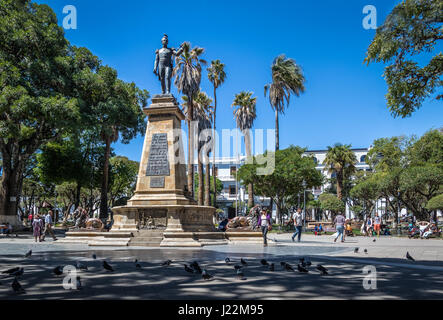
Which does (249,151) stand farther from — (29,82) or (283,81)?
(29,82)

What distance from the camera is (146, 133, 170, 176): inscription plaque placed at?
1506cm

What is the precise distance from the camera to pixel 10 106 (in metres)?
19.9

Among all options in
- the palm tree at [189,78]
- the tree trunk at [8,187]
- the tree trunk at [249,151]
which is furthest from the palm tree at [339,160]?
the tree trunk at [8,187]

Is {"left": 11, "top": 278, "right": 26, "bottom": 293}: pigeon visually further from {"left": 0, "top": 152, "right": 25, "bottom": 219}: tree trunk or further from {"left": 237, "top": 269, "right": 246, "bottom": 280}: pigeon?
{"left": 0, "top": 152, "right": 25, "bottom": 219}: tree trunk

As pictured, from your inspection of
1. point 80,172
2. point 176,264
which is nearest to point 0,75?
point 80,172

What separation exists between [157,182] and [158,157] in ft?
3.36

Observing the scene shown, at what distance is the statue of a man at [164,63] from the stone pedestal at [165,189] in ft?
2.27

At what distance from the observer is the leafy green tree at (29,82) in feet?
67.4

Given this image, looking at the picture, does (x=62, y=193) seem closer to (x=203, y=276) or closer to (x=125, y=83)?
(x=125, y=83)

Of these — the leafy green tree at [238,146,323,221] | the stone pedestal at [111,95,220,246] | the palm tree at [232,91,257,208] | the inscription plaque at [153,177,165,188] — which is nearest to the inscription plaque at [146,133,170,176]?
the stone pedestal at [111,95,220,246]

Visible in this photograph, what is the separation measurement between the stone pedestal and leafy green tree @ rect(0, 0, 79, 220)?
26.1 ft

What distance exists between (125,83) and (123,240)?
1767 cm

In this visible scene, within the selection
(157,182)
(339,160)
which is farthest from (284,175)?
(157,182)

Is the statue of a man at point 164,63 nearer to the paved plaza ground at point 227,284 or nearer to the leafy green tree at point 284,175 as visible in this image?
the paved plaza ground at point 227,284
